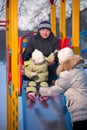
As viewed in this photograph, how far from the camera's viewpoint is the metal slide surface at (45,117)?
330 centimetres

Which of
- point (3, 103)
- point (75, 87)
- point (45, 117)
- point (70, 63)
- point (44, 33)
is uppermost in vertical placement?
point (44, 33)

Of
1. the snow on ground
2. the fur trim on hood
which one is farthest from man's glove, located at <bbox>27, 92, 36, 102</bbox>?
the snow on ground

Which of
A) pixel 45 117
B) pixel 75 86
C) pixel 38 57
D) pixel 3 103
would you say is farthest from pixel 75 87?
pixel 3 103

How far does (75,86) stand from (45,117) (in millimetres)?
763

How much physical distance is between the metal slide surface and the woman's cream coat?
21.3 inches

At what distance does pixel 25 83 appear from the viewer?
3859 mm

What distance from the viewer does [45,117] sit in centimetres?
342

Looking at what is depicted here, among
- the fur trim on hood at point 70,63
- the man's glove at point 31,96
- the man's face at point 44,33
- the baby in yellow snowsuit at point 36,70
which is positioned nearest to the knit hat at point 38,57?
the baby in yellow snowsuit at point 36,70

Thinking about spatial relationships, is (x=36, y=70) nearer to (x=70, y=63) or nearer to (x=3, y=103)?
(x=70, y=63)

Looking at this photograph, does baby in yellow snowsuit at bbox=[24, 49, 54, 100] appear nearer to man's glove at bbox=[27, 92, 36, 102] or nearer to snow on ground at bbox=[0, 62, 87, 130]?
man's glove at bbox=[27, 92, 36, 102]

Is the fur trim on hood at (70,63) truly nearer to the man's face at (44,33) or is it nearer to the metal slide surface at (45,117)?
the metal slide surface at (45,117)

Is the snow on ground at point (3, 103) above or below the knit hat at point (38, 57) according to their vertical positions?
below

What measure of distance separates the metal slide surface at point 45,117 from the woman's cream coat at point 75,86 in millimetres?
542

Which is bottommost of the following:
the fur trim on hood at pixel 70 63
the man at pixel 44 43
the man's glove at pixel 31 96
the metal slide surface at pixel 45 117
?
the metal slide surface at pixel 45 117
